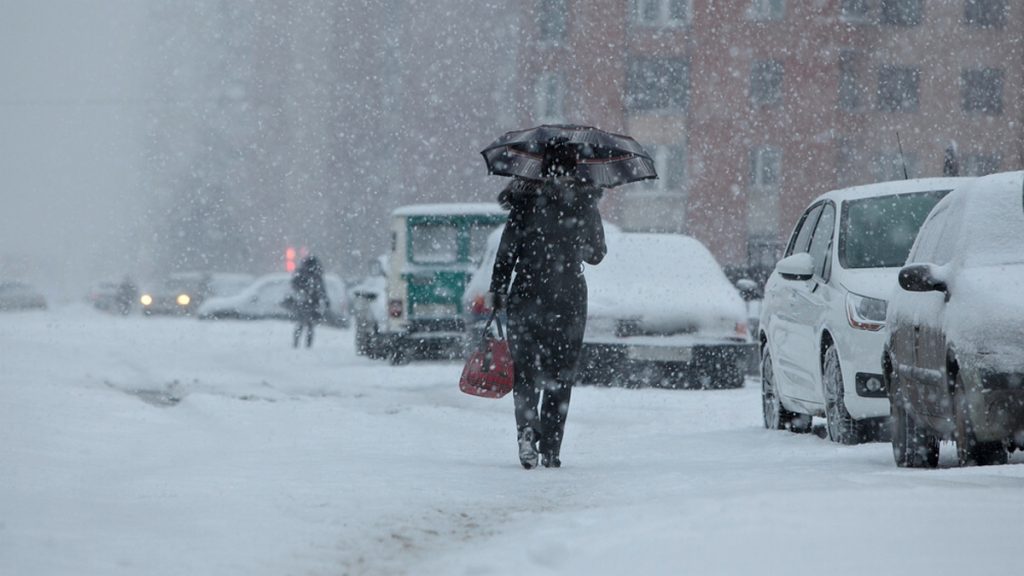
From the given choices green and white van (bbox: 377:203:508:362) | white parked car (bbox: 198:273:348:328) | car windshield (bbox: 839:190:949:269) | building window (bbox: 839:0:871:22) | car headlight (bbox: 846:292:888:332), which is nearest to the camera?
car headlight (bbox: 846:292:888:332)

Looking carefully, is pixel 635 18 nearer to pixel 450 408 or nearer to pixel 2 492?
pixel 450 408

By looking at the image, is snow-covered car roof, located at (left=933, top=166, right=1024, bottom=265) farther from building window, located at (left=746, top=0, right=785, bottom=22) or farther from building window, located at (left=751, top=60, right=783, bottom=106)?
→ building window, located at (left=746, top=0, right=785, bottom=22)

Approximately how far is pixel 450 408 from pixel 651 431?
2.63 meters

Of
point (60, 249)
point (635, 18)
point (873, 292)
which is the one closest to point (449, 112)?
point (635, 18)

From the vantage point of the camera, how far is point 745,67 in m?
53.9

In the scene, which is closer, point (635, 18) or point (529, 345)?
point (529, 345)

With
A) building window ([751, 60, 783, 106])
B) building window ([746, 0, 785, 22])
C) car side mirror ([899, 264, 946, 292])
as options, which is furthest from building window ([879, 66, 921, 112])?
car side mirror ([899, 264, 946, 292])

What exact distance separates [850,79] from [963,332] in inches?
1911

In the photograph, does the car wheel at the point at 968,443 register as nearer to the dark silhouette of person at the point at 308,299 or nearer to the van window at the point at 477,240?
the van window at the point at 477,240

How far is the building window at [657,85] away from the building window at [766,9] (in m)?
2.81

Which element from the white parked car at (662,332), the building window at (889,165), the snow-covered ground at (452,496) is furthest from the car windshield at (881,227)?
the building window at (889,165)

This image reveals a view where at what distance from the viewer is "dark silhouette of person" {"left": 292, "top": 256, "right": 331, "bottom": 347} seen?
26484mm

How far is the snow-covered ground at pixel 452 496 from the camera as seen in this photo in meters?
4.81

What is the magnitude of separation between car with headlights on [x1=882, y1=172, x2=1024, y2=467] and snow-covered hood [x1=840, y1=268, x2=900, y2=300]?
2.49 feet
